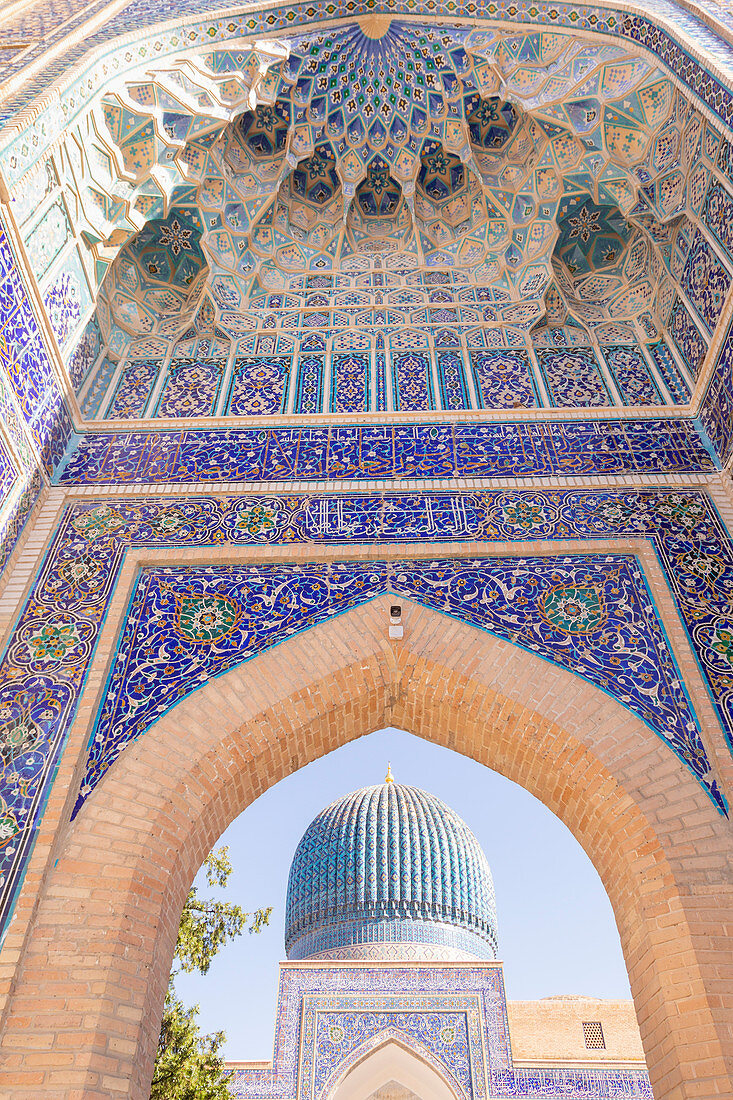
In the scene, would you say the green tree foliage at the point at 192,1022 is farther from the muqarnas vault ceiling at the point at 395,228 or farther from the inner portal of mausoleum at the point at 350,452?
the muqarnas vault ceiling at the point at 395,228

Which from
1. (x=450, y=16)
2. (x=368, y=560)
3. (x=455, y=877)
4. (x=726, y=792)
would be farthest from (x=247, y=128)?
(x=455, y=877)

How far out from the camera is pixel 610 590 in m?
3.94

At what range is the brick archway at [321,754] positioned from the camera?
271cm

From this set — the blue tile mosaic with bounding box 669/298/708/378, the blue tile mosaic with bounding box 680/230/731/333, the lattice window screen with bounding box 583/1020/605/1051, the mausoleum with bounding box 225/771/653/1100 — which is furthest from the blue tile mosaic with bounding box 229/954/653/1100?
the blue tile mosaic with bounding box 680/230/731/333

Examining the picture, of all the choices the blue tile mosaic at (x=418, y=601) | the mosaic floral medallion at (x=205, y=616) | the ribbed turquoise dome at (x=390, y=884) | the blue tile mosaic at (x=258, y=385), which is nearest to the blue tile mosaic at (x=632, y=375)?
the blue tile mosaic at (x=418, y=601)

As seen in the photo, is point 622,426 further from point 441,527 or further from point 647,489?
point 441,527

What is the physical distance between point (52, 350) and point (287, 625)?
197cm

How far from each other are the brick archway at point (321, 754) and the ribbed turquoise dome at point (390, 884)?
8217mm

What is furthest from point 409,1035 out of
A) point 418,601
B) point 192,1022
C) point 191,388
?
point 191,388

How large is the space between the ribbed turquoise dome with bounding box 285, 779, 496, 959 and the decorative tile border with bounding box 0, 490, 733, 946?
8.20 m

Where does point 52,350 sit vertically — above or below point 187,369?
below

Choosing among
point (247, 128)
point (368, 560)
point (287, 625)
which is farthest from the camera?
point (247, 128)

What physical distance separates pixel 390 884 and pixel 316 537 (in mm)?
8413

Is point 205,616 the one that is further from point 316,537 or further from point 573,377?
point 573,377
